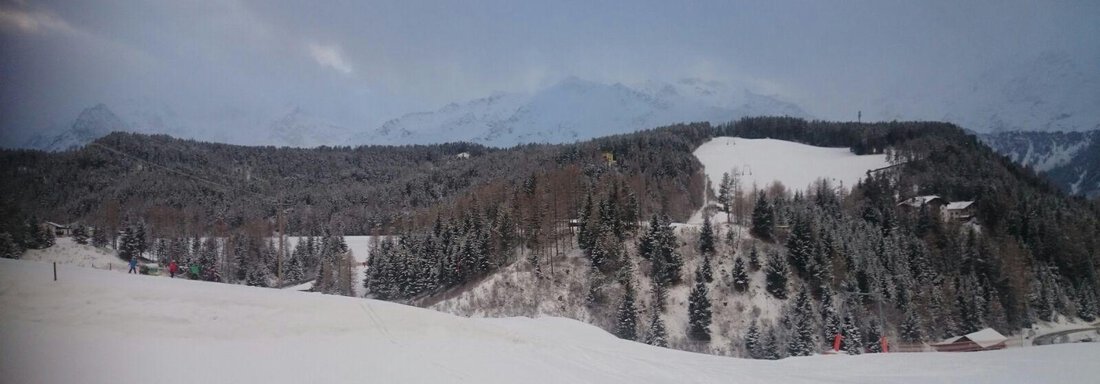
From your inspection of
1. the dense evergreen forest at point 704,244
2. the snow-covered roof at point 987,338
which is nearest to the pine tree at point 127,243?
the dense evergreen forest at point 704,244

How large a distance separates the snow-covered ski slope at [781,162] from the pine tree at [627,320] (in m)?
67.2

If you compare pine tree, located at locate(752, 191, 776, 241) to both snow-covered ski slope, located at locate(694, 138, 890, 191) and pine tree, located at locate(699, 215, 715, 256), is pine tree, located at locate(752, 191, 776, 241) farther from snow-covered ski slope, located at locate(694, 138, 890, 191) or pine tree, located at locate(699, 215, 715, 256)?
snow-covered ski slope, located at locate(694, 138, 890, 191)

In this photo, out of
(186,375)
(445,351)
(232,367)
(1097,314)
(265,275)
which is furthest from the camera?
(265,275)

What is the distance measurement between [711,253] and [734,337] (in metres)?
11.4

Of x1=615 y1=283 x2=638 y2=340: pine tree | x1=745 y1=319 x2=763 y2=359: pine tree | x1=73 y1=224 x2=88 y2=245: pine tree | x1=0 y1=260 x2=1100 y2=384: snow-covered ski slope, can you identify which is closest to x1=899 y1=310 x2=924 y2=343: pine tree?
x1=745 y1=319 x2=763 y2=359: pine tree

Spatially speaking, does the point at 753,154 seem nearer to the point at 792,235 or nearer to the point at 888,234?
the point at 888,234

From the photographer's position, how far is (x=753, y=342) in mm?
41312

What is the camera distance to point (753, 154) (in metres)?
130

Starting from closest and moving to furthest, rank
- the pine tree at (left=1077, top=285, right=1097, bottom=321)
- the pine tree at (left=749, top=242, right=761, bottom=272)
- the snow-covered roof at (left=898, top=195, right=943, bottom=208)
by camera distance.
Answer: the pine tree at (left=1077, top=285, right=1097, bottom=321) < the pine tree at (left=749, top=242, right=761, bottom=272) < the snow-covered roof at (left=898, top=195, right=943, bottom=208)

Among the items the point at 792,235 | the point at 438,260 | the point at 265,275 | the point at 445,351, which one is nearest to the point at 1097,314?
the point at 792,235

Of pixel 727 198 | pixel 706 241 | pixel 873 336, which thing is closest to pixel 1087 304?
pixel 873 336

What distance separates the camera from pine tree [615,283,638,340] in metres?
42.1

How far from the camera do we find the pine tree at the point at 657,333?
4041 centimetres

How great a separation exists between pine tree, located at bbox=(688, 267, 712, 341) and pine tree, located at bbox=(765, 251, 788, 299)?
7.79 m
